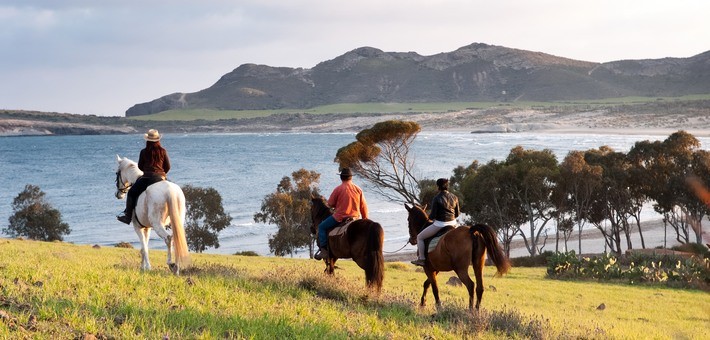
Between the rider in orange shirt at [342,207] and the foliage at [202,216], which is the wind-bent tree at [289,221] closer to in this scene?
the foliage at [202,216]

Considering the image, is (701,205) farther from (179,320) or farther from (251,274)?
(179,320)

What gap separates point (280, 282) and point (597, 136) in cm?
17753

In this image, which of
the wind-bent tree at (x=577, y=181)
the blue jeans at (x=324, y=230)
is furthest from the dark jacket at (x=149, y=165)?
the wind-bent tree at (x=577, y=181)

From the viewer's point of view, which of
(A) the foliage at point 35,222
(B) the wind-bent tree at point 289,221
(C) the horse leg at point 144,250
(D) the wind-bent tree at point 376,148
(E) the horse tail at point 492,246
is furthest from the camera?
(A) the foliage at point 35,222

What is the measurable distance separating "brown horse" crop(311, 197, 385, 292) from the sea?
1876 cm

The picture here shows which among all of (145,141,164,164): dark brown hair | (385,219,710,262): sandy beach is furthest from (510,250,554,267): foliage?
(145,141,164,164): dark brown hair

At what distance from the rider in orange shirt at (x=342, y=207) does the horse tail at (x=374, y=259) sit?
0.99 meters

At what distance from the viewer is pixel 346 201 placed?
46.1 feet

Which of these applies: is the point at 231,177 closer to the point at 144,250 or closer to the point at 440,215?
the point at 144,250

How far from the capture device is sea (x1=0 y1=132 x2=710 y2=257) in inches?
Answer: 2687

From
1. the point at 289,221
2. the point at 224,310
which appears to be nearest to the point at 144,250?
the point at 224,310

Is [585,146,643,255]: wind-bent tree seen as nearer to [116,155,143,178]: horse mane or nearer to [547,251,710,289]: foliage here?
[547,251,710,289]: foliage

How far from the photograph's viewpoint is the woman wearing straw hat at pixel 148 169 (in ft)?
45.7

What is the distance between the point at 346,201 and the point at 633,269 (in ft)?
65.0
